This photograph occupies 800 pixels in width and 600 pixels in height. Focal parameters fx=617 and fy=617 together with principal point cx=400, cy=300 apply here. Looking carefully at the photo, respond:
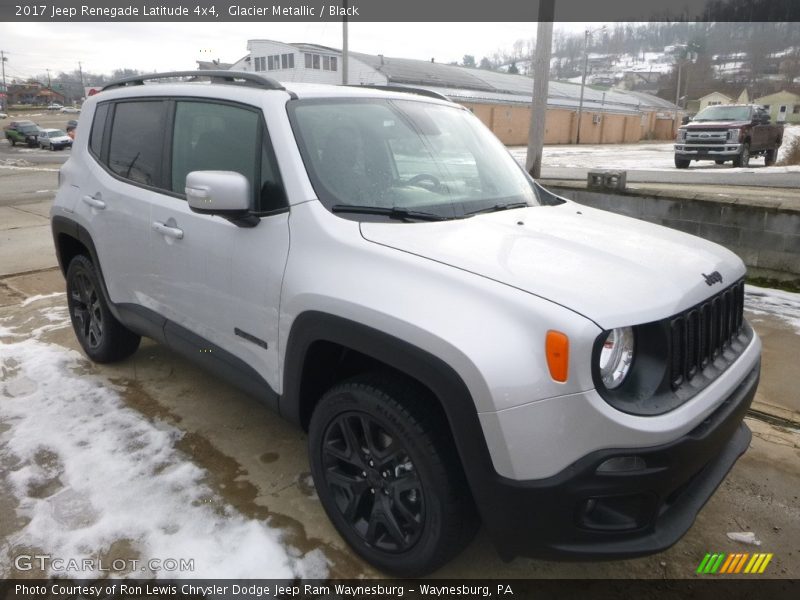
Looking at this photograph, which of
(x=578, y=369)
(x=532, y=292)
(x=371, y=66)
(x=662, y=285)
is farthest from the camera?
(x=371, y=66)

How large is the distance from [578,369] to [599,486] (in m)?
0.37

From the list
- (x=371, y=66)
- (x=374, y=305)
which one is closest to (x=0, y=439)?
(x=374, y=305)

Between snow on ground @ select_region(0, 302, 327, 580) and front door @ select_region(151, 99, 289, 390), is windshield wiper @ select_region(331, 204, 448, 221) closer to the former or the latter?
front door @ select_region(151, 99, 289, 390)

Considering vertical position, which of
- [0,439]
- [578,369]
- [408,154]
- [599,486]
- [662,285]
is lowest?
[0,439]

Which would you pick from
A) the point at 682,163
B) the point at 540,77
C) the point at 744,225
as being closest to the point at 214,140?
the point at 744,225

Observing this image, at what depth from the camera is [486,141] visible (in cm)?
351

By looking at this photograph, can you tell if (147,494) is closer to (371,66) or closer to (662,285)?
(662,285)

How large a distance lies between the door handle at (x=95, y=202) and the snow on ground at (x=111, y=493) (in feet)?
3.91

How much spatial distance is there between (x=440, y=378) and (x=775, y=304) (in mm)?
4868

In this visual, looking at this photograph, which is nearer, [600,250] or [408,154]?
[600,250]

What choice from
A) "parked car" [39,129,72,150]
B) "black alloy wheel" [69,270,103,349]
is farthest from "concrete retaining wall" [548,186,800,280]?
"parked car" [39,129,72,150]

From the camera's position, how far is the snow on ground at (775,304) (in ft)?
17.2

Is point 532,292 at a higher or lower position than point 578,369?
higher

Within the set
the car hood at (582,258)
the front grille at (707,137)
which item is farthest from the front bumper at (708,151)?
the car hood at (582,258)
